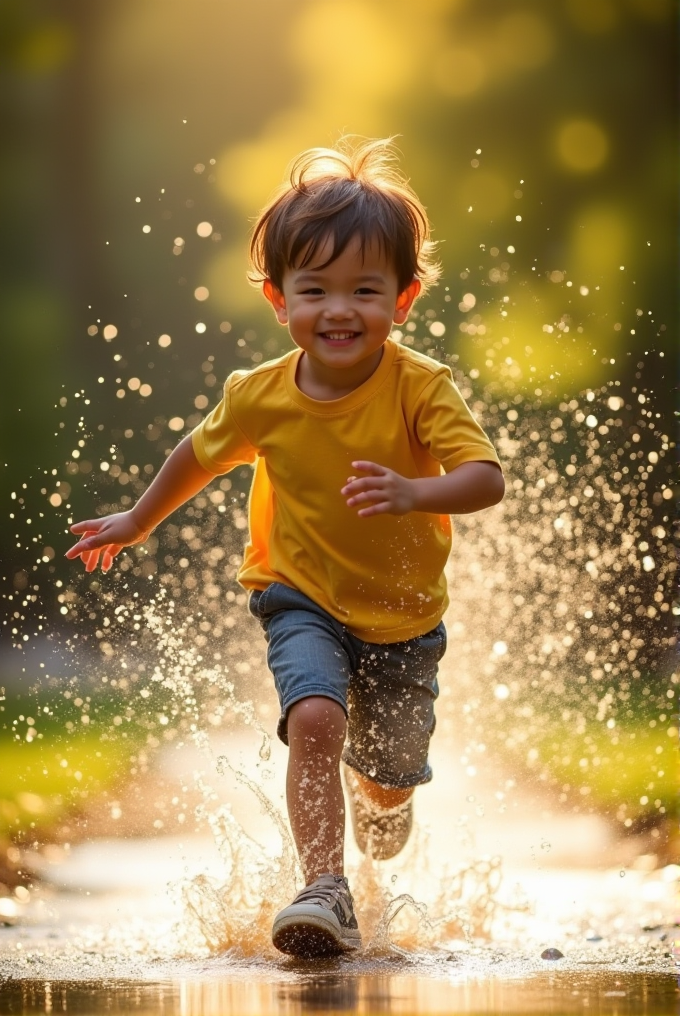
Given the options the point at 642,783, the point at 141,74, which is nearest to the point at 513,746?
the point at 642,783

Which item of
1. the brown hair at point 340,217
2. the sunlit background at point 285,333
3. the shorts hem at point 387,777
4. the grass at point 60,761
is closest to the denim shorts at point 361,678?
the shorts hem at point 387,777

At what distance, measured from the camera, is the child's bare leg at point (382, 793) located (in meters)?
1.96

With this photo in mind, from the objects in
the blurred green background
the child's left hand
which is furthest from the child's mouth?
the blurred green background

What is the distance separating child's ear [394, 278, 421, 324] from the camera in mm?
1804

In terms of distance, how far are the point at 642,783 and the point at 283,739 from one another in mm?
1377

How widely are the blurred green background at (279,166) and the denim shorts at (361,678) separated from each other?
7.34ft

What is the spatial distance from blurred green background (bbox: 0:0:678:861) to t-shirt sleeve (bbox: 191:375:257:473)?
218 cm

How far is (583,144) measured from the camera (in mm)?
4551

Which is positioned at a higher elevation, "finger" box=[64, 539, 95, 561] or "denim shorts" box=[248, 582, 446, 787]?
"finger" box=[64, 539, 95, 561]

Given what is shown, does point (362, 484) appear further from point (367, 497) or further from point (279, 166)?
point (279, 166)

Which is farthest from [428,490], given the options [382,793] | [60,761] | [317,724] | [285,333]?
[285,333]

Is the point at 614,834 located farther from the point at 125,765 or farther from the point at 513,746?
the point at 125,765

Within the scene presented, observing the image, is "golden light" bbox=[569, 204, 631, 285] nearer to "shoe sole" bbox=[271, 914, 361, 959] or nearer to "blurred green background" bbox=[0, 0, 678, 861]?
"blurred green background" bbox=[0, 0, 678, 861]

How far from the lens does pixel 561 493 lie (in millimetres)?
3037
